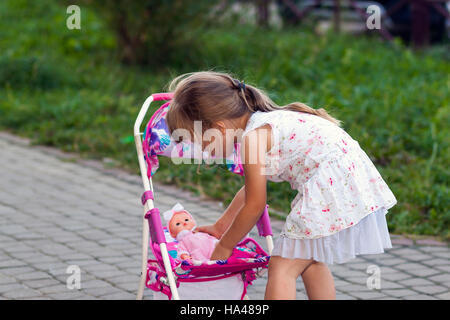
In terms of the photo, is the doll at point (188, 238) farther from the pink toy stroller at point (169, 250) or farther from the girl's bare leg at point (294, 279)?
the girl's bare leg at point (294, 279)

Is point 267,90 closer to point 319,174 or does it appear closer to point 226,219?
point 226,219

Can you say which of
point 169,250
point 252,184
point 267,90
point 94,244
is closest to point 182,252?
point 169,250

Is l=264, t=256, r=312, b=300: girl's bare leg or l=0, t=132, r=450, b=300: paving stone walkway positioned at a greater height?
l=264, t=256, r=312, b=300: girl's bare leg

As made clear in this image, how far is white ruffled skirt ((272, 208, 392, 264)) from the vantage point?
10.2 feet

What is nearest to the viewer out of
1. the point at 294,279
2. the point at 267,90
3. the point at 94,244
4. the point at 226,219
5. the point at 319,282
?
the point at 294,279

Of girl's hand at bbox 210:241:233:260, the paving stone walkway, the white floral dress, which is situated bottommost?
the paving stone walkway

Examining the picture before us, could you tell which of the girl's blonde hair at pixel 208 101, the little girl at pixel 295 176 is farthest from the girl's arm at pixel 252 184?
the girl's blonde hair at pixel 208 101

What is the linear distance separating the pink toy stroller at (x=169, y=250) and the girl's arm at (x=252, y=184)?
0.72 ft

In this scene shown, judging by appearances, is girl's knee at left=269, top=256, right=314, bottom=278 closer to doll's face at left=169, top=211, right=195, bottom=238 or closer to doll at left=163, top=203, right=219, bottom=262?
doll at left=163, top=203, right=219, bottom=262

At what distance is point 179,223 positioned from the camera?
359 cm

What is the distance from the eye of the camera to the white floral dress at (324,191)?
304 centimetres

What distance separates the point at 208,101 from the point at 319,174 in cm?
55

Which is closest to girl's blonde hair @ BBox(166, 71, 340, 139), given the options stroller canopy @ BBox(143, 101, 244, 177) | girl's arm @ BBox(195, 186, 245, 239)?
stroller canopy @ BBox(143, 101, 244, 177)

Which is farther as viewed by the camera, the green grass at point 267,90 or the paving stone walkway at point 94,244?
the green grass at point 267,90
